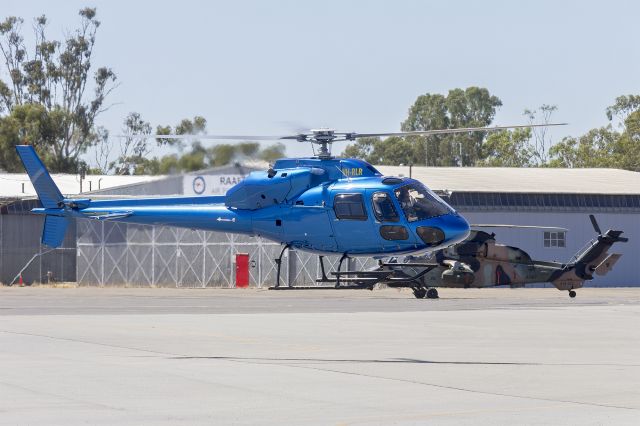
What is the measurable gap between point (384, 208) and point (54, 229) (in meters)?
10.3

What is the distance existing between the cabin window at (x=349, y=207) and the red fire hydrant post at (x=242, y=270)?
136ft

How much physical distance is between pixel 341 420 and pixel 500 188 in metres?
56.5

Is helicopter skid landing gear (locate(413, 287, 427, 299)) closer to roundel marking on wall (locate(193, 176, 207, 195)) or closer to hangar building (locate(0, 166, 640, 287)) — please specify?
hangar building (locate(0, 166, 640, 287))

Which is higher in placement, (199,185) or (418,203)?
(199,185)

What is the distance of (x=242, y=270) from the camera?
67.2m

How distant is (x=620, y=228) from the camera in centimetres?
7181

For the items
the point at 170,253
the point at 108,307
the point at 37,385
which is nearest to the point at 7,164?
the point at 170,253

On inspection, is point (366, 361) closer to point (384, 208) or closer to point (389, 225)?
point (389, 225)

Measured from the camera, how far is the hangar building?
67.6 metres

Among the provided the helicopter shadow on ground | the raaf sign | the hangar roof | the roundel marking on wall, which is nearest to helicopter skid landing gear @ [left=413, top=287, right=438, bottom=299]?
the hangar roof

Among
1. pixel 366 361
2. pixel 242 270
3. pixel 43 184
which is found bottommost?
pixel 242 270

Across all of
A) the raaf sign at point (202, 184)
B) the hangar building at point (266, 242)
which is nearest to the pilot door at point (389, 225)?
the raaf sign at point (202, 184)

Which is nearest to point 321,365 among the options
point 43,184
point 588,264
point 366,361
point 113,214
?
point 366,361

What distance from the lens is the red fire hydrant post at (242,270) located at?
67.2 meters
